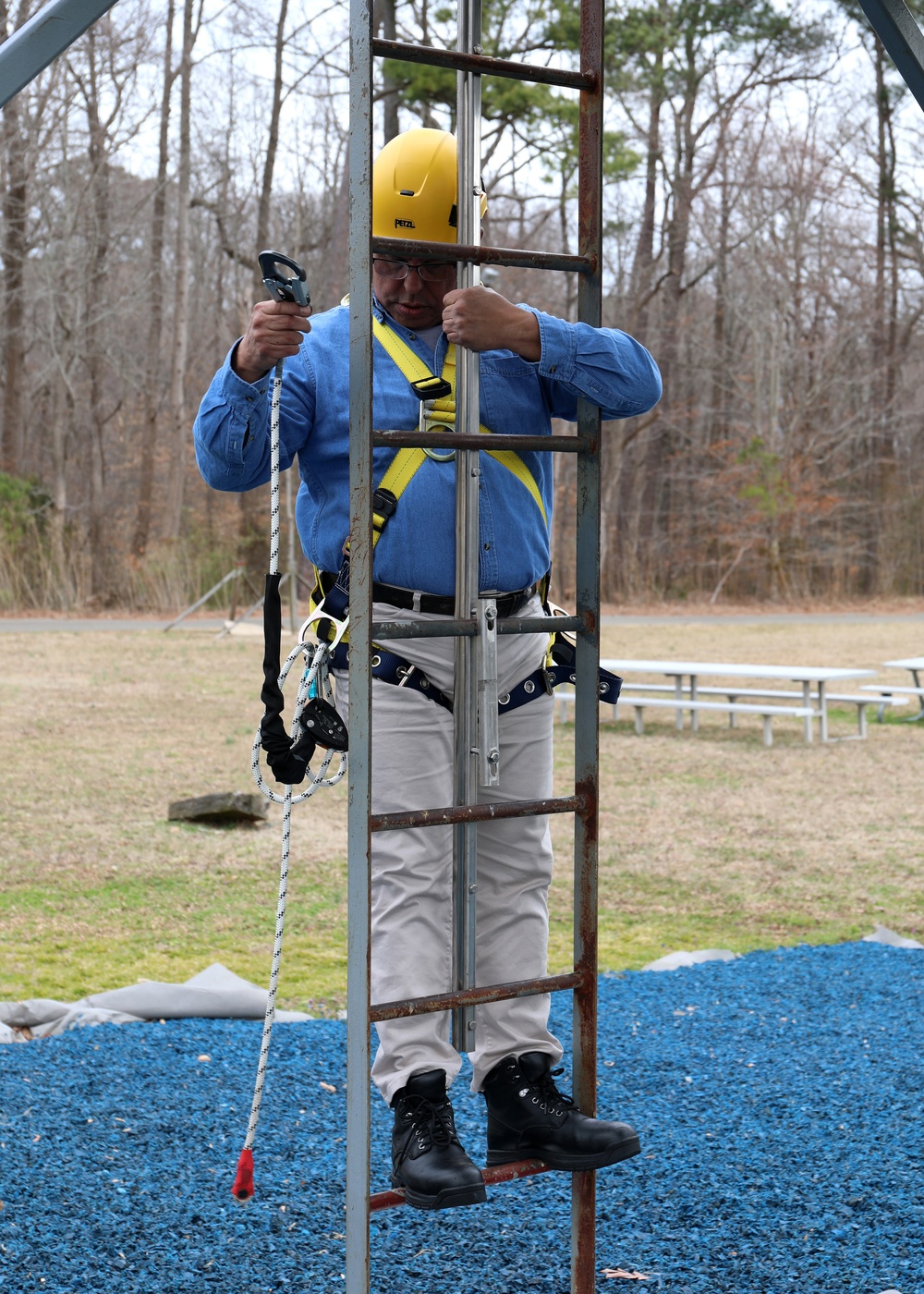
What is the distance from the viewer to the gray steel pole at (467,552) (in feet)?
8.14

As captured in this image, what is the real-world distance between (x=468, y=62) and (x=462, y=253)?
0.32 metres

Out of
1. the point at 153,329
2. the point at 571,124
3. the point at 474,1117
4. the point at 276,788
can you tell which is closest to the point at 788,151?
the point at 571,124

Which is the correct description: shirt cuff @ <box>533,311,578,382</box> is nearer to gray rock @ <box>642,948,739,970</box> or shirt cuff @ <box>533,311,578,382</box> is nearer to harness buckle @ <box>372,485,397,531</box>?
harness buckle @ <box>372,485,397,531</box>

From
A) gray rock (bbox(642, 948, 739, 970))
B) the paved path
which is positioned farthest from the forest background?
gray rock (bbox(642, 948, 739, 970))

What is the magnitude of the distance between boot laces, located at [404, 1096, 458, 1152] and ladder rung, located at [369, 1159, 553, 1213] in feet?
0.28

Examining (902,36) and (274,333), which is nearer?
(274,333)

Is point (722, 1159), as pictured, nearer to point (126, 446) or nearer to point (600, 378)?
point (600, 378)

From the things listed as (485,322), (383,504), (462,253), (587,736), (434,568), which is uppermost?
(462,253)

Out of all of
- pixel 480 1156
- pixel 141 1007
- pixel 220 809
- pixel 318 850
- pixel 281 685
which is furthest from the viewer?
pixel 220 809

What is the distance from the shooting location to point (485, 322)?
8.03ft

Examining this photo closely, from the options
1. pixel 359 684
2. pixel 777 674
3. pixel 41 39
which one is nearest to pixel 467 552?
pixel 359 684

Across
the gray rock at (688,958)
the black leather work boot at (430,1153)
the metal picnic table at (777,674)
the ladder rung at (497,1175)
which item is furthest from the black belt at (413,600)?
the metal picnic table at (777,674)

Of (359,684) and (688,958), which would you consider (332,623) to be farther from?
(688,958)

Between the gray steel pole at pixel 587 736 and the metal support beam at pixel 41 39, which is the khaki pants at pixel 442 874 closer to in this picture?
the gray steel pole at pixel 587 736
